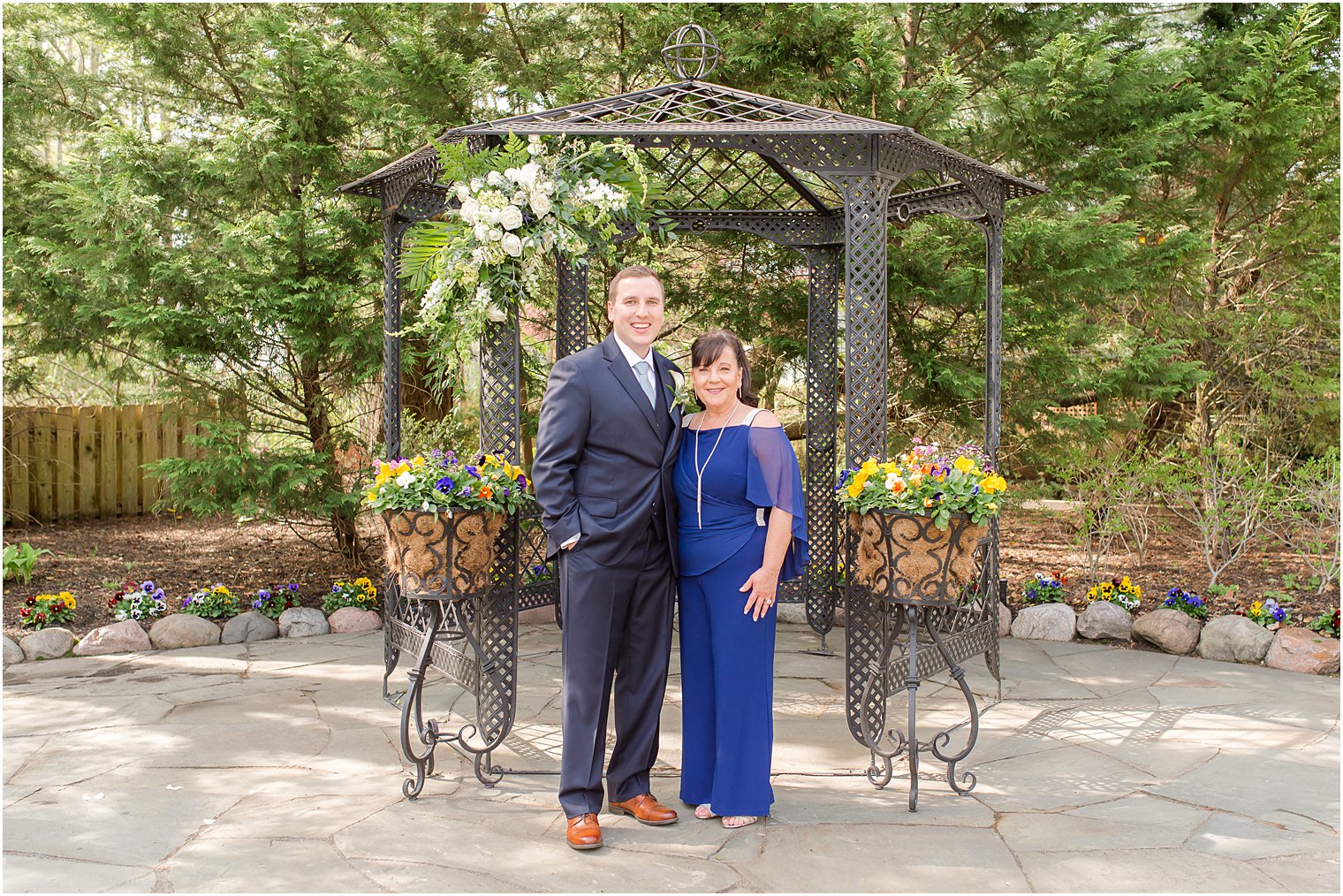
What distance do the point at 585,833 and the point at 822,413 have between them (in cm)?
386

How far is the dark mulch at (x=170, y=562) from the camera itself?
23.8 ft

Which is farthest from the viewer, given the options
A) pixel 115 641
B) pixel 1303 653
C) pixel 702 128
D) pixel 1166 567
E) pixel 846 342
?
pixel 1166 567

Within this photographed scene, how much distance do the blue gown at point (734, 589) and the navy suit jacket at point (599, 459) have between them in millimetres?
127

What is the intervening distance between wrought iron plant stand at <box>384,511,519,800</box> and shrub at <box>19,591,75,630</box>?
324 centimetres

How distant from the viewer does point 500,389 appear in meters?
4.43

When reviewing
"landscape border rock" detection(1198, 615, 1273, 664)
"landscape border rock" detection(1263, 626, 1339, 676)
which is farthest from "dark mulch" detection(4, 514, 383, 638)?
"landscape border rock" detection(1263, 626, 1339, 676)

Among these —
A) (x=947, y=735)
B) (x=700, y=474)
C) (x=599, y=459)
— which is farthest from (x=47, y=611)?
(x=947, y=735)

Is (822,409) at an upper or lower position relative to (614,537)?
upper

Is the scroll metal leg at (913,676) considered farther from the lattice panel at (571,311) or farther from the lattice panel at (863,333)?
the lattice panel at (571,311)

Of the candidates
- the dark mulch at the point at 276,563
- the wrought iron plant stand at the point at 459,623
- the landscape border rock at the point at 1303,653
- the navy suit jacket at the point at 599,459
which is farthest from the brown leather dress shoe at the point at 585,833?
the landscape border rock at the point at 1303,653

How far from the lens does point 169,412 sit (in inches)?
295

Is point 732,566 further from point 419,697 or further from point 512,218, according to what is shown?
point 512,218

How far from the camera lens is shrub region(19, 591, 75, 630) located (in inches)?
249

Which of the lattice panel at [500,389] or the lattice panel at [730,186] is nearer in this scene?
the lattice panel at [500,389]
